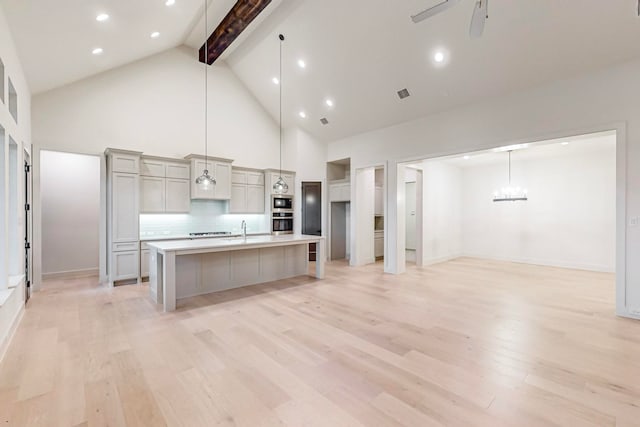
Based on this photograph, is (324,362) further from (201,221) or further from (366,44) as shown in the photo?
(201,221)

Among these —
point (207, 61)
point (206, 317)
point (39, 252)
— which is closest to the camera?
point (206, 317)

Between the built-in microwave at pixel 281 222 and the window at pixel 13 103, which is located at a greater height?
the window at pixel 13 103

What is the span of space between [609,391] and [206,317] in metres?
3.95

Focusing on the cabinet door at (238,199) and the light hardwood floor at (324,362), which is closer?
the light hardwood floor at (324,362)

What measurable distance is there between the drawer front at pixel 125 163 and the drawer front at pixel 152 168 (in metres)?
0.24

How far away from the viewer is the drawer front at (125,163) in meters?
5.34

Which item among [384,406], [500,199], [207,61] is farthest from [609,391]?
[207,61]

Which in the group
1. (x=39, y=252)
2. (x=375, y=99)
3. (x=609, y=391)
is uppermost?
(x=375, y=99)

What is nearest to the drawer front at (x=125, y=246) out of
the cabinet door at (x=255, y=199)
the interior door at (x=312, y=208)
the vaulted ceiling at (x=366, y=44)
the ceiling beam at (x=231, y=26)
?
the cabinet door at (x=255, y=199)

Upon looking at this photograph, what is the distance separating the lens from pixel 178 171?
6.28m

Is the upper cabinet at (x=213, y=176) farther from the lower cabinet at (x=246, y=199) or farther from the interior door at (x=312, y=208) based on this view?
the interior door at (x=312, y=208)

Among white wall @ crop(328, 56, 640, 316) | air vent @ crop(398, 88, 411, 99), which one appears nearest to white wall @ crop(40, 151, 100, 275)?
air vent @ crop(398, 88, 411, 99)

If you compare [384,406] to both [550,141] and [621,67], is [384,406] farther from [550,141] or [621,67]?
[621,67]

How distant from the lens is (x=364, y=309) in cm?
406
